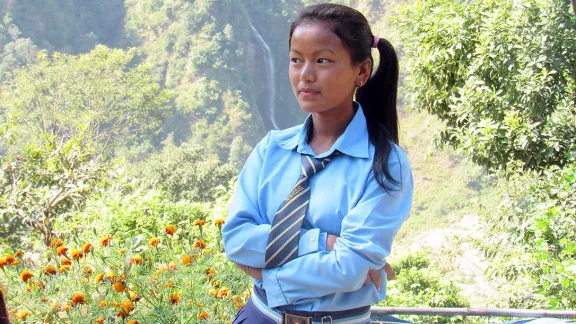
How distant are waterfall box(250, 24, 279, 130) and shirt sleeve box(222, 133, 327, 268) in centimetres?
2648

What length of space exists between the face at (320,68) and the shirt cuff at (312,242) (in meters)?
0.22

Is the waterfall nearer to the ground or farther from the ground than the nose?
nearer to the ground

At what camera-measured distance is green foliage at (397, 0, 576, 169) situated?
3.89 meters

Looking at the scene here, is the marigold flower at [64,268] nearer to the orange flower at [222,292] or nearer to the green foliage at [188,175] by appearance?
the orange flower at [222,292]

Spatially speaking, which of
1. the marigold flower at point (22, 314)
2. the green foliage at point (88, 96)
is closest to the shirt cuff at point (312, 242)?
the marigold flower at point (22, 314)

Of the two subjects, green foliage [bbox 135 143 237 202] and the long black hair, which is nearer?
the long black hair

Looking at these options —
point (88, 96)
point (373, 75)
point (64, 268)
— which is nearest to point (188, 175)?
point (88, 96)

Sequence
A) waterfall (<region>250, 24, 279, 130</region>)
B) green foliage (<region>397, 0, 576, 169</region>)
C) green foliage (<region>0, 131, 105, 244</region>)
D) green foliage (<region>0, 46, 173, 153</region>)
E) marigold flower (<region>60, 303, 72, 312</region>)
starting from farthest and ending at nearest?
waterfall (<region>250, 24, 279, 130</region>)
green foliage (<region>0, 46, 173, 153</region>)
green foliage (<region>0, 131, 105, 244</region>)
green foliage (<region>397, 0, 576, 169</region>)
marigold flower (<region>60, 303, 72, 312</region>)

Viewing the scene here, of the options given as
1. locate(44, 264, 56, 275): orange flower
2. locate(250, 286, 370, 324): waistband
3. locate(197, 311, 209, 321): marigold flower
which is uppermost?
locate(250, 286, 370, 324): waistband

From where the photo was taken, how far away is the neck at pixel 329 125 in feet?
3.84

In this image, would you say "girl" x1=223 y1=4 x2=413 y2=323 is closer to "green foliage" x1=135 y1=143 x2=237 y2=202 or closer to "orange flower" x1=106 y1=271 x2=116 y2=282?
"orange flower" x1=106 y1=271 x2=116 y2=282

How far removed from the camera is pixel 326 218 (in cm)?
107

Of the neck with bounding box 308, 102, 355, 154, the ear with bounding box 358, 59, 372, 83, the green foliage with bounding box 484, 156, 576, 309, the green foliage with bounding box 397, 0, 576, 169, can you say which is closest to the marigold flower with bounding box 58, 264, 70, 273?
the neck with bounding box 308, 102, 355, 154

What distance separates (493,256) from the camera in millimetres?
4363
